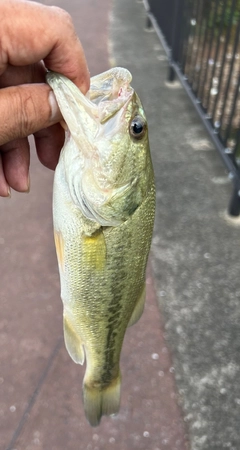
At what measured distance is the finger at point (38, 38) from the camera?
1.34 metres

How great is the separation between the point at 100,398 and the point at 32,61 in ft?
4.78

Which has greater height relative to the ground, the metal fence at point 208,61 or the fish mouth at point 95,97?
the fish mouth at point 95,97

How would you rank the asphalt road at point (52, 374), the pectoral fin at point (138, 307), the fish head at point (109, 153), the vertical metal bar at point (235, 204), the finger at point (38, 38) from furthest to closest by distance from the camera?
the vertical metal bar at point (235, 204)
the asphalt road at point (52, 374)
the pectoral fin at point (138, 307)
the fish head at point (109, 153)
the finger at point (38, 38)

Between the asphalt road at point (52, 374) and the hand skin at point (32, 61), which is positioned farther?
the asphalt road at point (52, 374)

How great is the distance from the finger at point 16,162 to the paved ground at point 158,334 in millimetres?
1563

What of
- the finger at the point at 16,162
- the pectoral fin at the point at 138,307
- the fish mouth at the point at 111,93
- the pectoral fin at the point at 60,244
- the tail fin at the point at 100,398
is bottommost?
the tail fin at the point at 100,398

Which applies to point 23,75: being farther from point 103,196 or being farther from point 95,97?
point 103,196

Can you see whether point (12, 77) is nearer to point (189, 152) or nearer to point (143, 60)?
point (189, 152)

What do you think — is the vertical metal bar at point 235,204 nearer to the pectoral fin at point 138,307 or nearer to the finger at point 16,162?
the pectoral fin at point 138,307

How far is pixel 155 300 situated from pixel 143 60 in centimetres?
475

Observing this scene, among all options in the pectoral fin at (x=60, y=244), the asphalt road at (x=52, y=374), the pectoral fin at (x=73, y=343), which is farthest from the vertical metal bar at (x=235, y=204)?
the pectoral fin at (x=60, y=244)

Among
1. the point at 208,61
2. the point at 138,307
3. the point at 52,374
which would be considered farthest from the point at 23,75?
the point at 208,61

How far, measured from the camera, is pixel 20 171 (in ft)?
6.24

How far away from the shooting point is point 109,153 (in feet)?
5.20
